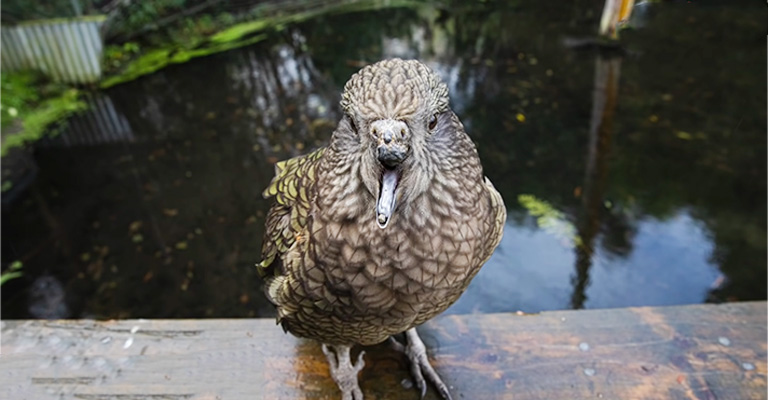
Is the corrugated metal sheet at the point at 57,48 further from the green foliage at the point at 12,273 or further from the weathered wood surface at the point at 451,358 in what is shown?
the weathered wood surface at the point at 451,358

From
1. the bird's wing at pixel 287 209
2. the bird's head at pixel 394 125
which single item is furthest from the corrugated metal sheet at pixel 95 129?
the bird's head at pixel 394 125

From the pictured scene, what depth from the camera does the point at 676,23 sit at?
772cm

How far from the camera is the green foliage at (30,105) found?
19.6 ft

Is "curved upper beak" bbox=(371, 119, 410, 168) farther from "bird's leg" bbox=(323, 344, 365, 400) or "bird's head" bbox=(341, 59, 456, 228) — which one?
"bird's leg" bbox=(323, 344, 365, 400)

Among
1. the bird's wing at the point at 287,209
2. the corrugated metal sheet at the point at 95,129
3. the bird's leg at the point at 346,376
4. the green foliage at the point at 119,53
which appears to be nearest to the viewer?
the bird's wing at the point at 287,209

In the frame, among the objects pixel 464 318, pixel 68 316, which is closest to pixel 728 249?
pixel 464 318

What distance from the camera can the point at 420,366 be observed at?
78.5 inches

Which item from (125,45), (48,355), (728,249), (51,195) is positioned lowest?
(728,249)

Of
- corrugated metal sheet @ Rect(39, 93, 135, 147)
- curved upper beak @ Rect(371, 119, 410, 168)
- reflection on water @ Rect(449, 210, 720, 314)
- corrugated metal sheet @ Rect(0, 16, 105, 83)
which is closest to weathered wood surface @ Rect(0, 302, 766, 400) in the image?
curved upper beak @ Rect(371, 119, 410, 168)

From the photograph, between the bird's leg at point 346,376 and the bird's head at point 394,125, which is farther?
the bird's leg at point 346,376

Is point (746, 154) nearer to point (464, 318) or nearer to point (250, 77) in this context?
point (464, 318)

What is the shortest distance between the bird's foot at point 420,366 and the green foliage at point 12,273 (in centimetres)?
345

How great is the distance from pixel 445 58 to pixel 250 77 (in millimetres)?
2741

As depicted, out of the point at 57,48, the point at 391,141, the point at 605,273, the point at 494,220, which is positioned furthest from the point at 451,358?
the point at 57,48
